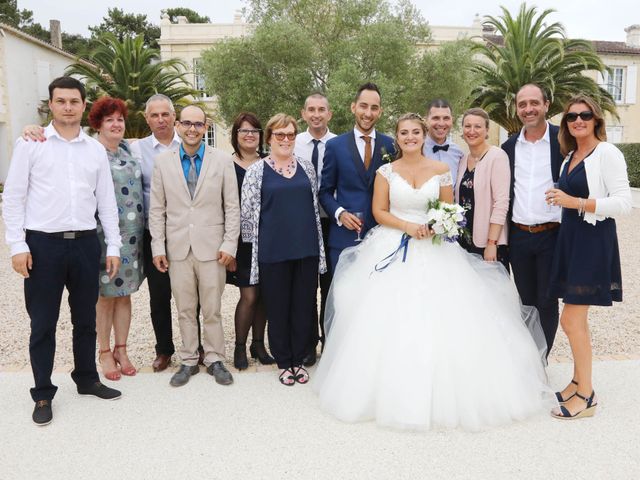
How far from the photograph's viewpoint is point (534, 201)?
4.27 m

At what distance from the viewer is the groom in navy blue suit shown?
181 inches

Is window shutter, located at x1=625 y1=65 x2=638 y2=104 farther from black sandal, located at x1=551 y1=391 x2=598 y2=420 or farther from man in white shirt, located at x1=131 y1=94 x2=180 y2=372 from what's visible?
man in white shirt, located at x1=131 y1=94 x2=180 y2=372

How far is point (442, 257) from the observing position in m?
4.09

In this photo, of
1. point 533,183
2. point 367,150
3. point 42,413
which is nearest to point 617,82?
point 533,183

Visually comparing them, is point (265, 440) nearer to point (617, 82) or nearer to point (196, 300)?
point (196, 300)

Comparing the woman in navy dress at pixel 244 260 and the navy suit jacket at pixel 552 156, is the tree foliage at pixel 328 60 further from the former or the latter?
the navy suit jacket at pixel 552 156

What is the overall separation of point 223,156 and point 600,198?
2891 mm

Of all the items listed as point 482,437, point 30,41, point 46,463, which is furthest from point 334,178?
point 30,41

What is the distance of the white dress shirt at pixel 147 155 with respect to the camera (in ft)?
15.3

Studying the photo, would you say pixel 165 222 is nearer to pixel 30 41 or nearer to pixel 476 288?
pixel 476 288

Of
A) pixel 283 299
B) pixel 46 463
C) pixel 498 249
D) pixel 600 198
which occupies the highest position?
pixel 600 198

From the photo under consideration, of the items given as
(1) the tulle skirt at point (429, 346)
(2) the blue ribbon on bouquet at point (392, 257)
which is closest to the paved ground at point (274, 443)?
(1) the tulle skirt at point (429, 346)

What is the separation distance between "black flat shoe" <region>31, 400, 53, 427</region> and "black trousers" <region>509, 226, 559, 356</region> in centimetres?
375

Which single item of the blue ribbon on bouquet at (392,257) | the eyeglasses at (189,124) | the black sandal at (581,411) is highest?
the eyeglasses at (189,124)
